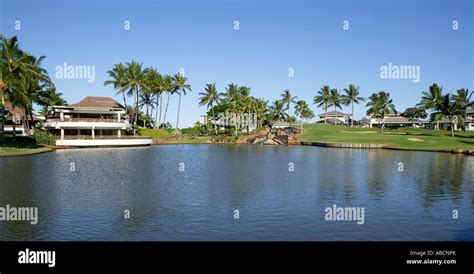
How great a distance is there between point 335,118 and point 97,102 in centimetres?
8883

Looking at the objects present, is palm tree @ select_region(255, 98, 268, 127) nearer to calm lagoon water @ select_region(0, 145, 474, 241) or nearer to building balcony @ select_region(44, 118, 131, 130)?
building balcony @ select_region(44, 118, 131, 130)

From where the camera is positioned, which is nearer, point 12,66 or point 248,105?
point 12,66

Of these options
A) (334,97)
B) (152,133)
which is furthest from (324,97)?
(152,133)

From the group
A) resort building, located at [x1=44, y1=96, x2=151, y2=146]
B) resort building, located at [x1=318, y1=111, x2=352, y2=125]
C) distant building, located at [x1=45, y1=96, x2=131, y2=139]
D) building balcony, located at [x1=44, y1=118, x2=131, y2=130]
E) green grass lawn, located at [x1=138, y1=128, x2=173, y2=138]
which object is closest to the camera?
resort building, located at [x1=44, y1=96, x2=151, y2=146]

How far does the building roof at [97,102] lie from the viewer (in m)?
84.8

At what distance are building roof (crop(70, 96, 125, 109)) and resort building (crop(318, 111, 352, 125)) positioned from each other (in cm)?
8193

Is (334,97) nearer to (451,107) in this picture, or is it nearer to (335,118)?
(335,118)

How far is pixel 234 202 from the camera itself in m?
22.6

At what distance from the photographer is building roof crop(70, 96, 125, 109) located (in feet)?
278

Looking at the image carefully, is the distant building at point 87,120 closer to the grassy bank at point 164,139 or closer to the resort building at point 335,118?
the grassy bank at point 164,139

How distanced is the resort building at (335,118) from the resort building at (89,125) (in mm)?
81660

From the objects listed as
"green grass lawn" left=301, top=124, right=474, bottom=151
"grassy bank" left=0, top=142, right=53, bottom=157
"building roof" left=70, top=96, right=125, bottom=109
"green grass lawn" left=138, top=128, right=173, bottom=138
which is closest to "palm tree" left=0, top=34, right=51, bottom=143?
"grassy bank" left=0, top=142, right=53, bottom=157
